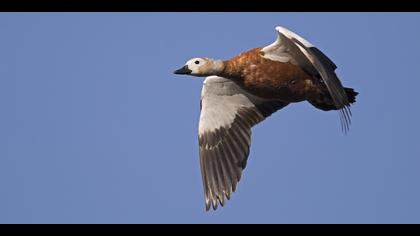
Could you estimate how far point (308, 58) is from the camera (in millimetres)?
10227

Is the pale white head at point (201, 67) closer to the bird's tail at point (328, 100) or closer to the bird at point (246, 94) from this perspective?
the bird at point (246, 94)

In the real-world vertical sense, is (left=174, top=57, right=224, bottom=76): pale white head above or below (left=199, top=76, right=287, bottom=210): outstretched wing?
above

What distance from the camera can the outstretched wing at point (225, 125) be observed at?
11.6m

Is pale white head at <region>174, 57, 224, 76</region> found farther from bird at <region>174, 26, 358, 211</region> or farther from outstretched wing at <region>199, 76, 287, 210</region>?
outstretched wing at <region>199, 76, 287, 210</region>

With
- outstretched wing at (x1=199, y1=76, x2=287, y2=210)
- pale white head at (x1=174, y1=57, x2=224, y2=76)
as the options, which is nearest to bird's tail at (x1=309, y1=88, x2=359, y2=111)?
outstretched wing at (x1=199, y1=76, x2=287, y2=210)

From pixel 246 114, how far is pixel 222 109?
35 centimetres

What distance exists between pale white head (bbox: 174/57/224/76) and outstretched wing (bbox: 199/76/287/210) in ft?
2.34

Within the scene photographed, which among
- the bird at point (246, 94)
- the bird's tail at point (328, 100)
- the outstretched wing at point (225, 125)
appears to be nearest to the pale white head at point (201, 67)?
the bird at point (246, 94)

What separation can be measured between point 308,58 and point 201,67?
59.5 inches

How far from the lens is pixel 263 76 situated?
10781mm

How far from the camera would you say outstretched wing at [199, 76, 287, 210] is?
11.6 m
